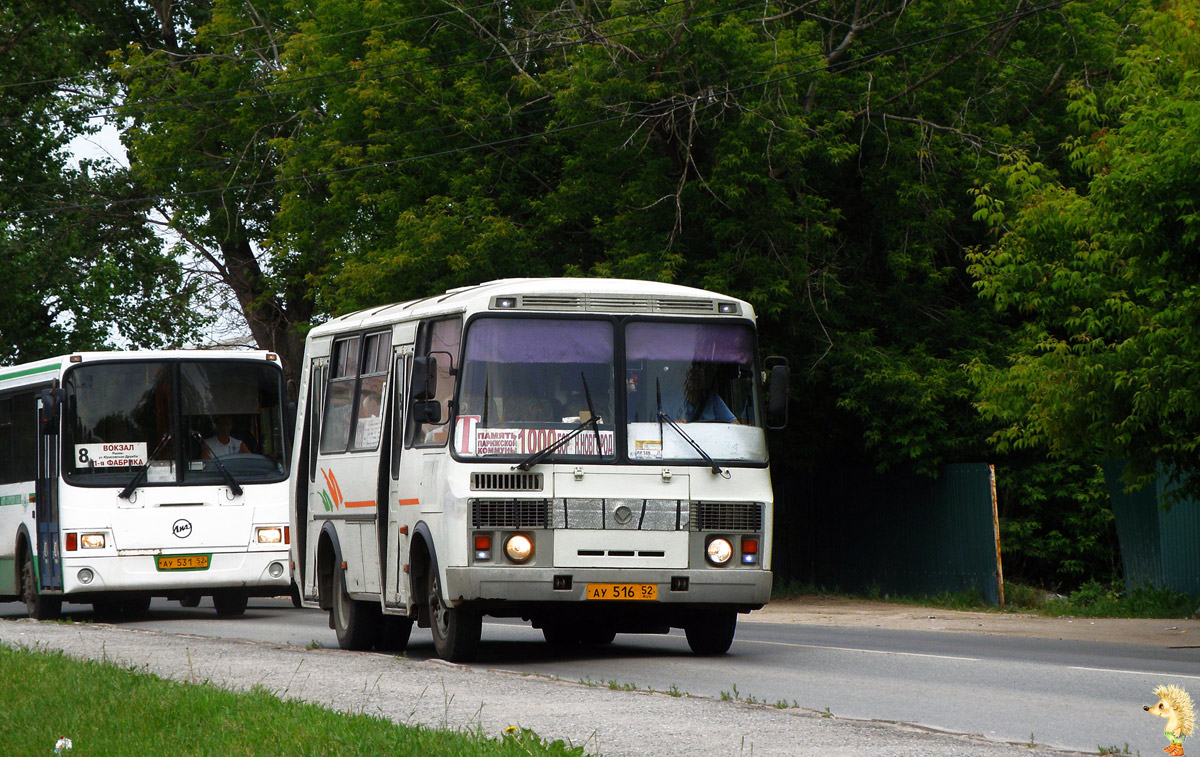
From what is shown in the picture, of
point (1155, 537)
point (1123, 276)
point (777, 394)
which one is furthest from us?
point (1155, 537)

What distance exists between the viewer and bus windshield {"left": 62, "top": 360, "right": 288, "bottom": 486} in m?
20.4

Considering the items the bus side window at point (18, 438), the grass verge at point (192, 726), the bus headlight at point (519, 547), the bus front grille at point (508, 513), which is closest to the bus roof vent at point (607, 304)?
the bus front grille at point (508, 513)

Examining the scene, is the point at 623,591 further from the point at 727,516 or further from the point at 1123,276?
the point at 1123,276

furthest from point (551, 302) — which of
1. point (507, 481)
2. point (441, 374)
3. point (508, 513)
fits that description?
point (508, 513)

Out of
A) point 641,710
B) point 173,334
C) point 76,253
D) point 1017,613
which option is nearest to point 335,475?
point 641,710

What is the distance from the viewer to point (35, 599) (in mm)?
21406

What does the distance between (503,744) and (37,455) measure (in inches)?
579

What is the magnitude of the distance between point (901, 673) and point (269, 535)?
32.7 feet

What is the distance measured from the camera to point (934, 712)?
1029 centimetres

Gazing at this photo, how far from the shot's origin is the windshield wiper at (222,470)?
2061 centimetres

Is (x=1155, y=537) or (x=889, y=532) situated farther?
(x=889, y=532)

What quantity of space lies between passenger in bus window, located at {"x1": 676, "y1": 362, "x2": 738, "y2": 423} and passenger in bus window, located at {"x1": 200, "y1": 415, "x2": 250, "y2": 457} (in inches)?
347

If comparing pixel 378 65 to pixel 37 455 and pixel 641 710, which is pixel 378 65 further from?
pixel 641 710

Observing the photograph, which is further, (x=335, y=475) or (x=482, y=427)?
(x=335, y=475)
